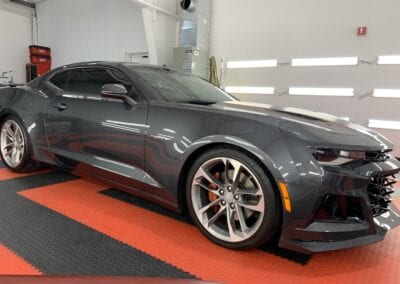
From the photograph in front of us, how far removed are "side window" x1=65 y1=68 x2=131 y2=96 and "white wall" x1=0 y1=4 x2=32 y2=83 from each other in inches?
412

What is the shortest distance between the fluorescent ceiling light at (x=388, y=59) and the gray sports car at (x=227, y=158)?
13.5 feet

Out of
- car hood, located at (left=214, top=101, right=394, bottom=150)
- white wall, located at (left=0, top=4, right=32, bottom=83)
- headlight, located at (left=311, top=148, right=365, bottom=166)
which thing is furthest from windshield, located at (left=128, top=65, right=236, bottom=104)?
white wall, located at (left=0, top=4, right=32, bottom=83)

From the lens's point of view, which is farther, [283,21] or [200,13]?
[200,13]

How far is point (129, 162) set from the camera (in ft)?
6.88

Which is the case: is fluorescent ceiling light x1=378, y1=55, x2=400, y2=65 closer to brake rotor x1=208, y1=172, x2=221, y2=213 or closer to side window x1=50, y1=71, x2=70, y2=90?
brake rotor x1=208, y1=172, x2=221, y2=213

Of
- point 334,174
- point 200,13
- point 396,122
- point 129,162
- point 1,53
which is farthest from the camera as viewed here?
point 1,53

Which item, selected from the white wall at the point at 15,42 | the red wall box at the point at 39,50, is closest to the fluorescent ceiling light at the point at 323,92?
the red wall box at the point at 39,50

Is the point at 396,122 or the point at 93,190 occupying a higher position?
the point at 396,122

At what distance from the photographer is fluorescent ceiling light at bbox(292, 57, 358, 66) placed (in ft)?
18.3

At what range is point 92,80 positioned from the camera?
2.54m

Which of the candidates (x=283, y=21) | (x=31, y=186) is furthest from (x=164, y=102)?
(x=283, y=21)

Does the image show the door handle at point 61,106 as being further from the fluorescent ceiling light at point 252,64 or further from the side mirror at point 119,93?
the fluorescent ceiling light at point 252,64

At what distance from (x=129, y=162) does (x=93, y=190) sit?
0.79 m

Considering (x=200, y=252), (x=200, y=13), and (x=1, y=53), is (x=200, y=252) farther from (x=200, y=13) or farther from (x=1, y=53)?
(x=1, y=53)
